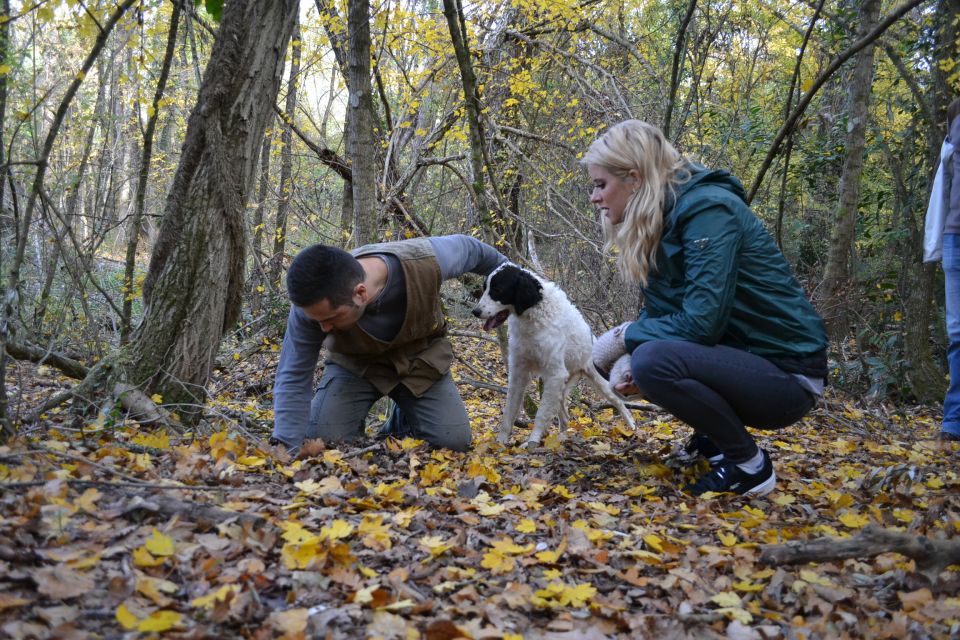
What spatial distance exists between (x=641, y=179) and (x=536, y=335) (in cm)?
160

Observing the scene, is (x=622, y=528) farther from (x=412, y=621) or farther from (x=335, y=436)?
(x=335, y=436)

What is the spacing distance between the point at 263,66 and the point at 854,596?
11.8ft

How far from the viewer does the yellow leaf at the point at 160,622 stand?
1616 mm

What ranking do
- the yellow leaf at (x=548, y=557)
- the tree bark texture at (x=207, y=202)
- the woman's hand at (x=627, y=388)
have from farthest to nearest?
the tree bark texture at (x=207, y=202) → the woman's hand at (x=627, y=388) → the yellow leaf at (x=548, y=557)

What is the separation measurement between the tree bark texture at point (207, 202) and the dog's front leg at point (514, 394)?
1973 mm

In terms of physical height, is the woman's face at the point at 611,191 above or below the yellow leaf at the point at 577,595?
above

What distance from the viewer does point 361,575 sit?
2.13 m

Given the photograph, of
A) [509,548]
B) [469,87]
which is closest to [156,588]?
[509,548]

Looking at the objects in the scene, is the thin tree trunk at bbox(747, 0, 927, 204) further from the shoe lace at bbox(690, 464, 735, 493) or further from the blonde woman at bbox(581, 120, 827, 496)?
the shoe lace at bbox(690, 464, 735, 493)

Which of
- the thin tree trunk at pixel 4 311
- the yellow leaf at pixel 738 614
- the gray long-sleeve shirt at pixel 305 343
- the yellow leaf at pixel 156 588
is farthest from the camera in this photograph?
the gray long-sleeve shirt at pixel 305 343

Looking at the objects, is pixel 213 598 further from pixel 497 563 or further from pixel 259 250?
pixel 259 250

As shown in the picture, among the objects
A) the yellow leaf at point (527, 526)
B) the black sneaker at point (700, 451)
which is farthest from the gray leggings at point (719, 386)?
the yellow leaf at point (527, 526)

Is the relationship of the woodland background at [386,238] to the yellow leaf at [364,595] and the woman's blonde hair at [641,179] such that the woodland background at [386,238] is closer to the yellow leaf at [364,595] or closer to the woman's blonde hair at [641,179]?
the yellow leaf at [364,595]

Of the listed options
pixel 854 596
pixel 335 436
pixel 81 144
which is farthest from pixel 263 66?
pixel 81 144
